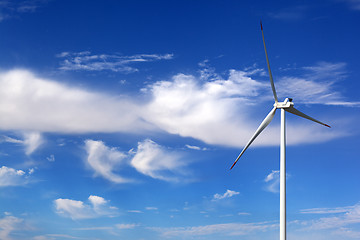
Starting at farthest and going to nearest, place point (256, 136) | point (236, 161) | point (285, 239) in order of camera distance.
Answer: point (256, 136) < point (236, 161) < point (285, 239)

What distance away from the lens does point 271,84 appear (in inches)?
2778

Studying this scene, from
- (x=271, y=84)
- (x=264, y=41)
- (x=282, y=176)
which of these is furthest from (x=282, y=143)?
(x=264, y=41)

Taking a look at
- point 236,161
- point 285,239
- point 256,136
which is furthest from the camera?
point 256,136

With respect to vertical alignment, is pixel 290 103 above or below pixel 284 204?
above

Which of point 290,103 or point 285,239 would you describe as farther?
point 290,103

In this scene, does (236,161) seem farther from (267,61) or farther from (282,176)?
(267,61)

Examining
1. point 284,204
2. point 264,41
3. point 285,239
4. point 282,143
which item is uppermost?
point 264,41

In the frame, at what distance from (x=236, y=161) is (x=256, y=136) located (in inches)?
281

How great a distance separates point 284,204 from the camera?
63781 mm

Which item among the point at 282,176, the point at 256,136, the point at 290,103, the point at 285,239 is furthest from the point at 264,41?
the point at 285,239

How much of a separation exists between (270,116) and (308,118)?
27.0 ft

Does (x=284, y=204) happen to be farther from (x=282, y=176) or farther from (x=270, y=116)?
(x=270, y=116)

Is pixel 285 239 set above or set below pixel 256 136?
below

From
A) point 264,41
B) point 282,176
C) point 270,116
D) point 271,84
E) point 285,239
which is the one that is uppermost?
point 264,41
